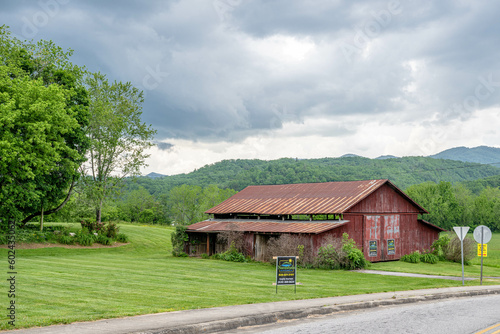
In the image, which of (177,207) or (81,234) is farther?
(177,207)

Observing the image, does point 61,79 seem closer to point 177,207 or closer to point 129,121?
point 129,121

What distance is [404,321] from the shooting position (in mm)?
11852

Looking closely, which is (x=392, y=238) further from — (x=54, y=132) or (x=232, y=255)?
(x=54, y=132)

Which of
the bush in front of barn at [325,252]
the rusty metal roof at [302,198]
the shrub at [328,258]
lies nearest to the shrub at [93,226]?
the rusty metal roof at [302,198]

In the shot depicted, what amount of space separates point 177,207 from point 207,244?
6749 centimetres

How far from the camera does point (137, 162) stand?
165 feet

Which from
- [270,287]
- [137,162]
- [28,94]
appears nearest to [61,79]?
[28,94]

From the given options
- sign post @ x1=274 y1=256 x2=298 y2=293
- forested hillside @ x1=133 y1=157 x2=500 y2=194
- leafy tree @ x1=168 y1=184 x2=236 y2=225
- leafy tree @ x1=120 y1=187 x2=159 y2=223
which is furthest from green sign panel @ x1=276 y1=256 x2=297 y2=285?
forested hillside @ x1=133 y1=157 x2=500 y2=194

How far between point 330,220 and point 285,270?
18.0 meters

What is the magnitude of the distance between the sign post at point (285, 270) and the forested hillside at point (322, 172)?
9125 cm

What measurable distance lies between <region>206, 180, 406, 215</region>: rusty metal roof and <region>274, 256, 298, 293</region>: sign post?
662 inches

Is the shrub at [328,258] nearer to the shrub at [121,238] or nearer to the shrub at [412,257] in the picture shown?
the shrub at [412,257]

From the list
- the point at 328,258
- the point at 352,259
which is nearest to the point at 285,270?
the point at 328,258

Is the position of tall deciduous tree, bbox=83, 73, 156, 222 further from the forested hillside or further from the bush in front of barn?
the forested hillside
